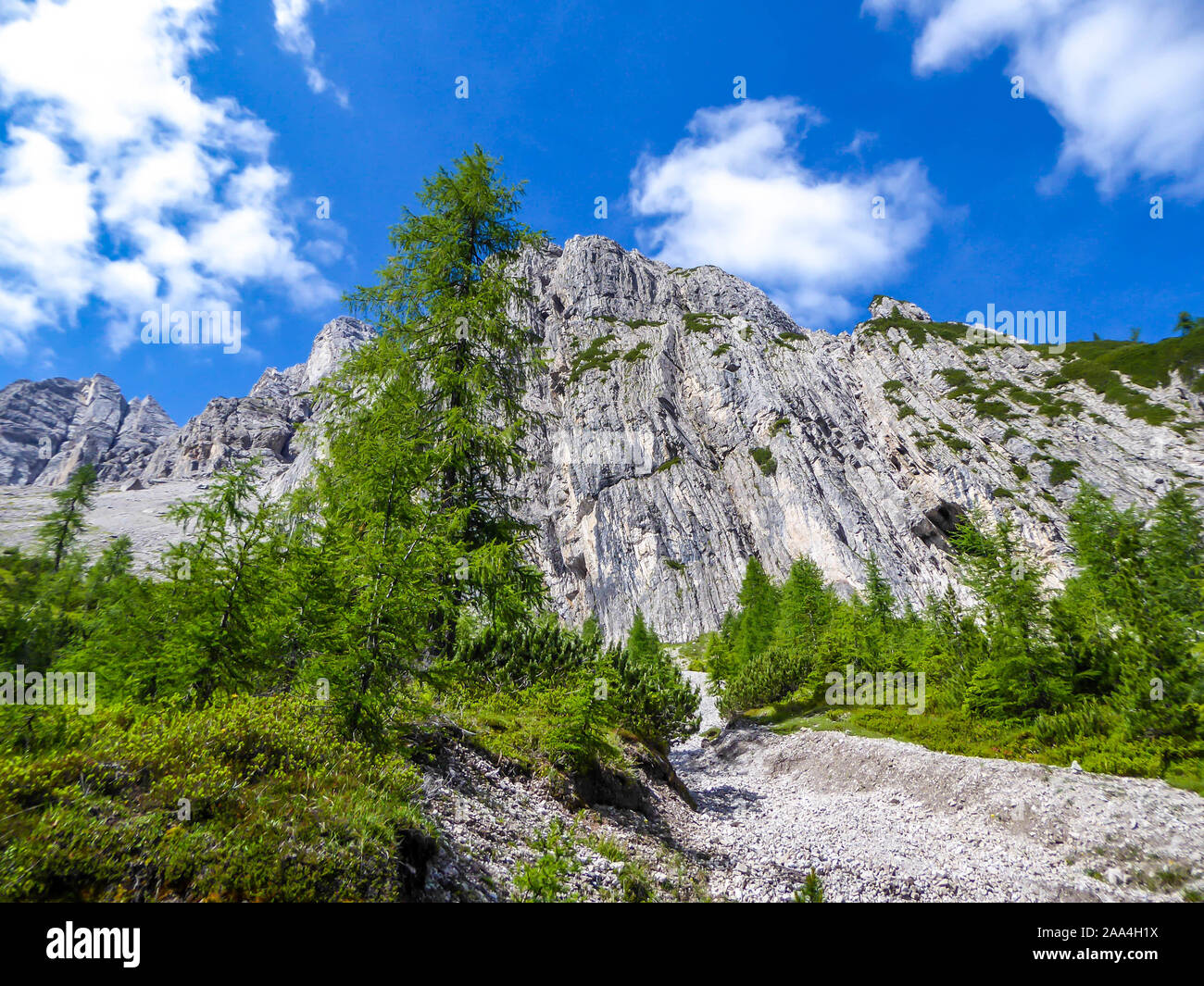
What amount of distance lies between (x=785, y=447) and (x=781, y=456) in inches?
81.0

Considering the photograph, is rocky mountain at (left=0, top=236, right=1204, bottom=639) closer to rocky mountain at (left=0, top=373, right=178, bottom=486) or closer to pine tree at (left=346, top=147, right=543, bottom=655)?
pine tree at (left=346, top=147, right=543, bottom=655)

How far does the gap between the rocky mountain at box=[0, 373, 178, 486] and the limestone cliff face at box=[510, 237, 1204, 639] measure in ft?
534

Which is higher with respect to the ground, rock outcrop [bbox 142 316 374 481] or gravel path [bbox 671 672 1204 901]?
rock outcrop [bbox 142 316 374 481]

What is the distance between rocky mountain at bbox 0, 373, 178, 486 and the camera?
16512 cm

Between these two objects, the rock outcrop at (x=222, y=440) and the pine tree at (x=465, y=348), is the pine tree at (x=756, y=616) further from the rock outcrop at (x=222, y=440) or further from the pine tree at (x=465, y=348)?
the rock outcrop at (x=222, y=440)

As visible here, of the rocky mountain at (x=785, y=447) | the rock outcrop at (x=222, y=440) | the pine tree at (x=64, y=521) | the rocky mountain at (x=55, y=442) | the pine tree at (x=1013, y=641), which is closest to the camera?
the pine tree at (x=1013, y=641)

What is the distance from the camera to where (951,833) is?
11.2m

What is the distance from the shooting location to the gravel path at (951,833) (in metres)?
8.20

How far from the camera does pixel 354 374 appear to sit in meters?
11.8

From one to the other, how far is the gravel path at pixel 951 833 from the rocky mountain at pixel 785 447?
5496 centimetres

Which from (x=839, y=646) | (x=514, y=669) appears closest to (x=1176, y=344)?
(x=839, y=646)

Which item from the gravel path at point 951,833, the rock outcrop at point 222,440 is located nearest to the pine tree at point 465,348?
the gravel path at point 951,833

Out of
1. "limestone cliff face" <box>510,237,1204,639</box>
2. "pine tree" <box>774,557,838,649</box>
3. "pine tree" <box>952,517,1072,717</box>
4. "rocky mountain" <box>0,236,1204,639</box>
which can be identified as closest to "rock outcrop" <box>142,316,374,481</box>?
"rocky mountain" <box>0,236,1204,639</box>
